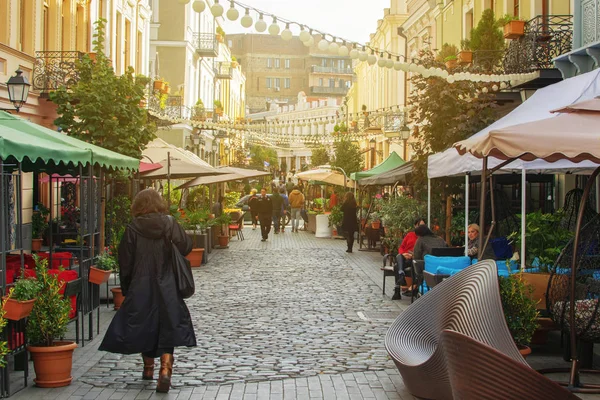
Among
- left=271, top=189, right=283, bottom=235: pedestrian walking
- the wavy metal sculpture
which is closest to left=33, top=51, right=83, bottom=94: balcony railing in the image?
left=271, top=189, right=283, bottom=235: pedestrian walking

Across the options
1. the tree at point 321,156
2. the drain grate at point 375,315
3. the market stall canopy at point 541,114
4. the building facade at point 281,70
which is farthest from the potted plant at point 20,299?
the building facade at point 281,70

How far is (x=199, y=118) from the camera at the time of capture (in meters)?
40.7

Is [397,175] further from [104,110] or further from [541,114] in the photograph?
[541,114]

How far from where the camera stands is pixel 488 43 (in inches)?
752

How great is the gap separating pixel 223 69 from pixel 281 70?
6416cm

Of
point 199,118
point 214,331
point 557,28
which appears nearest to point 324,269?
point 557,28

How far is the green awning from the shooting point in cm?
776

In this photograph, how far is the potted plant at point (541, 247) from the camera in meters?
9.53

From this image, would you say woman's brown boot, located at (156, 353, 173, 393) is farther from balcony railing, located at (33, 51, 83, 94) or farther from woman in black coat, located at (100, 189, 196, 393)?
balcony railing, located at (33, 51, 83, 94)

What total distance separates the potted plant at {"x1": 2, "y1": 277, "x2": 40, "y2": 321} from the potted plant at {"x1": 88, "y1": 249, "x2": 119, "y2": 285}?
259 centimetres

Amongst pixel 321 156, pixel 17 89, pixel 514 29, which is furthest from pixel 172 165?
pixel 321 156

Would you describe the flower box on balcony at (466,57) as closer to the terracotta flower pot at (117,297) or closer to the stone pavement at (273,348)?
the stone pavement at (273,348)

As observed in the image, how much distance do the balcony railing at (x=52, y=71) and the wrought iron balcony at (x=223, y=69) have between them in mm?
35453

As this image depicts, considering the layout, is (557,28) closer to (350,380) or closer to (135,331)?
(350,380)
